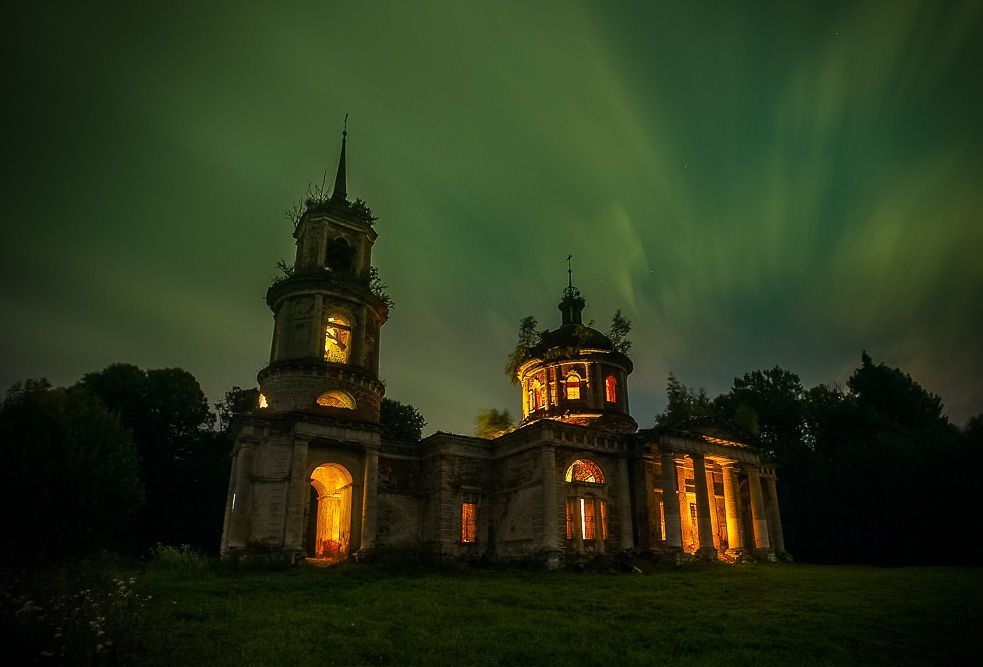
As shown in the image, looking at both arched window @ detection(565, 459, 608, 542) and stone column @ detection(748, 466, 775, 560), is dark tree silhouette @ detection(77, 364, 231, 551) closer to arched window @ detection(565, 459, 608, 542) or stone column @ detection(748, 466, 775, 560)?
arched window @ detection(565, 459, 608, 542)

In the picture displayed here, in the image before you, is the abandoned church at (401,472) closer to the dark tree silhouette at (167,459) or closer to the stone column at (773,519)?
the stone column at (773,519)

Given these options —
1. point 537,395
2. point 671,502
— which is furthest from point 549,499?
point 537,395

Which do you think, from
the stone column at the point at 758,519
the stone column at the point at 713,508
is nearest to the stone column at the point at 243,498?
the stone column at the point at 713,508

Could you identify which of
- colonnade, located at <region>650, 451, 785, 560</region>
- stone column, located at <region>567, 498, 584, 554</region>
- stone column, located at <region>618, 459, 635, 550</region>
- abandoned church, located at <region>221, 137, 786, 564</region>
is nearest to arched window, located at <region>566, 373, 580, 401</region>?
abandoned church, located at <region>221, 137, 786, 564</region>

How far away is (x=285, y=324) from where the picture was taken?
30.4 m

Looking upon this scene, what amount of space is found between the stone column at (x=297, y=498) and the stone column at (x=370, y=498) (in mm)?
2502

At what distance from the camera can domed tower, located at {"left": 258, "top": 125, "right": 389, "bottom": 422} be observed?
94.9ft

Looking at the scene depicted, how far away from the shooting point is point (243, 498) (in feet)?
83.1

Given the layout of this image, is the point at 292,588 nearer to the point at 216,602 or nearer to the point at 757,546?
the point at 216,602

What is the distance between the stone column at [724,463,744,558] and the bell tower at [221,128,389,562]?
1860cm

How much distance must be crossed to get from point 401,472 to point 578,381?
12779 mm

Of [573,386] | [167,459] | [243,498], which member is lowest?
[243,498]

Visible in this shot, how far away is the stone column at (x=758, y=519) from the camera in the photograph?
107 ft

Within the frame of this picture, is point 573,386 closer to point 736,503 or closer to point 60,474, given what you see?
point 736,503
